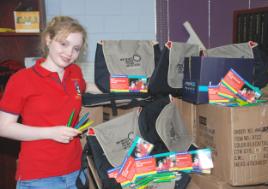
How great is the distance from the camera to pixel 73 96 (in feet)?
4.46

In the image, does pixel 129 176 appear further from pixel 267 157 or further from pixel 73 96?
pixel 267 157

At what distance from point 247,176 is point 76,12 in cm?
171

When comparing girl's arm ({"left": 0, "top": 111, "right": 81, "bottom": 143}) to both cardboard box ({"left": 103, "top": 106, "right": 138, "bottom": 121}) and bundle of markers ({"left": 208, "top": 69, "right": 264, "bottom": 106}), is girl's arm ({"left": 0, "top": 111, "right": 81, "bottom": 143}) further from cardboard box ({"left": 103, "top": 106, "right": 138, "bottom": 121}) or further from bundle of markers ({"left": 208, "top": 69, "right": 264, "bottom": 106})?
bundle of markers ({"left": 208, "top": 69, "right": 264, "bottom": 106})

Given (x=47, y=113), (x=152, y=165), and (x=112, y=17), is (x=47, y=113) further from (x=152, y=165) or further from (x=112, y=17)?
(x=112, y=17)

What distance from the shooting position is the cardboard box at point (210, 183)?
4.37 ft

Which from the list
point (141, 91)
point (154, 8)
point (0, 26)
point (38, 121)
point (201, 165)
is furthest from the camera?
point (154, 8)

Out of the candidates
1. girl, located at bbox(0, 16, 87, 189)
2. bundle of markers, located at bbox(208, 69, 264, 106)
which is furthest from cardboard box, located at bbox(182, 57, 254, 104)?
girl, located at bbox(0, 16, 87, 189)

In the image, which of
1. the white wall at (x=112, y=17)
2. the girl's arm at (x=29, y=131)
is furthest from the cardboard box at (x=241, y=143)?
the white wall at (x=112, y=17)

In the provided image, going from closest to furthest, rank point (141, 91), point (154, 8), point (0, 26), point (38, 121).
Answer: point (38, 121) < point (141, 91) < point (0, 26) < point (154, 8)

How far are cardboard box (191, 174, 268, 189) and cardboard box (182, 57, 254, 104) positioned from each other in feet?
1.15

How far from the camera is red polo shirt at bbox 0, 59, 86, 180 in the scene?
1201 mm

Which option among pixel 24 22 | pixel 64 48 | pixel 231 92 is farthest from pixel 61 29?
pixel 24 22

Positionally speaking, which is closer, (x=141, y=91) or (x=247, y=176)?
(x=247, y=176)

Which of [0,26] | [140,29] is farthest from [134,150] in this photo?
[0,26]
